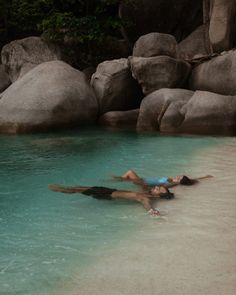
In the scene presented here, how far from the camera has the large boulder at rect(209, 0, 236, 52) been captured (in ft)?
42.2

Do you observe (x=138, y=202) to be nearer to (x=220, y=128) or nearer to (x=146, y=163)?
(x=146, y=163)

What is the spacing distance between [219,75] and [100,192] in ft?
23.2

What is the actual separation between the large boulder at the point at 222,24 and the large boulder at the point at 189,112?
76.5 inches

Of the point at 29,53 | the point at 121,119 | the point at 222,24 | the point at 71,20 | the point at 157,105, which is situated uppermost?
the point at 71,20

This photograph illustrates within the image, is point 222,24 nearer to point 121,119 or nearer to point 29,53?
point 121,119

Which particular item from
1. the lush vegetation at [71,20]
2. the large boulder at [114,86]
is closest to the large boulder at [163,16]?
the lush vegetation at [71,20]

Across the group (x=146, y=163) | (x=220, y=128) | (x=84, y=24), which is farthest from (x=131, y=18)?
(x=146, y=163)

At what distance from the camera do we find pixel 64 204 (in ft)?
19.2

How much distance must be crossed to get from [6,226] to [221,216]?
240 centimetres

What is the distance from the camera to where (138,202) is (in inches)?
228

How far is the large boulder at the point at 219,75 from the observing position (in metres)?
11.8

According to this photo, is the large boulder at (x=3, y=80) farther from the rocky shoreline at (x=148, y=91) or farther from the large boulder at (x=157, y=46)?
the large boulder at (x=157, y=46)

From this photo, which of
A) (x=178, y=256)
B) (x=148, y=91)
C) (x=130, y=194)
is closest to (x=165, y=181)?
(x=130, y=194)

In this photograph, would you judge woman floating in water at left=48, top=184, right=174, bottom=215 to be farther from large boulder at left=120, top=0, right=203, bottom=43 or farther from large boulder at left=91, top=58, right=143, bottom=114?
large boulder at left=120, top=0, right=203, bottom=43
